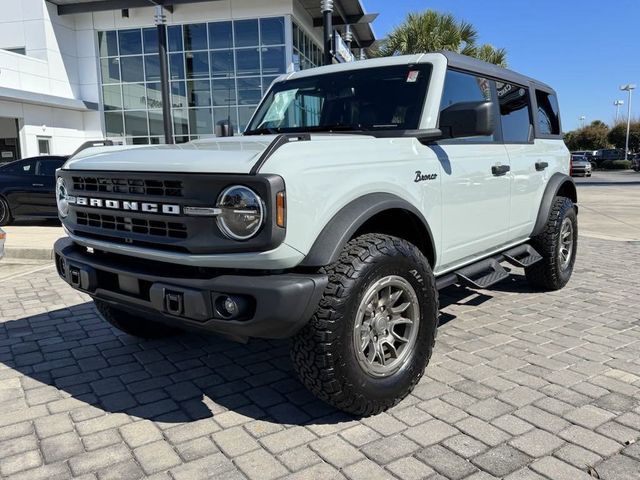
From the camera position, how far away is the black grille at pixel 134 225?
2699 millimetres

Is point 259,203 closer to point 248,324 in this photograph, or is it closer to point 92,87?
point 248,324

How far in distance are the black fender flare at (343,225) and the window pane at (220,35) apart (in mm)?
21622

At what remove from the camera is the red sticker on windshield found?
376 centimetres

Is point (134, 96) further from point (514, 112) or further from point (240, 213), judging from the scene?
point (240, 213)

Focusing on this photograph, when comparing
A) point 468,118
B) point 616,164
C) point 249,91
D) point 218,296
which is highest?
point 249,91

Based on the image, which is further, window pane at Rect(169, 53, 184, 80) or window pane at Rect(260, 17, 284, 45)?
window pane at Rect(169, 53, 184, 80)

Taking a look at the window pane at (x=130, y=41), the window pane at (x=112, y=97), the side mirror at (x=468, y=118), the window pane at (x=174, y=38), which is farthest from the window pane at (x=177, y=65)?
the side mirror at (x=468, y=118)

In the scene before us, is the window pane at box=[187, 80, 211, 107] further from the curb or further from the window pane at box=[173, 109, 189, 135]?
the curb

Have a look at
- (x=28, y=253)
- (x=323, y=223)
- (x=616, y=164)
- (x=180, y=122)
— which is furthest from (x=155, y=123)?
(x=616, y=164)

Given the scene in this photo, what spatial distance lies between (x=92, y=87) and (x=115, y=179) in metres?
24.9

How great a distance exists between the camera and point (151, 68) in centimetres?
2395

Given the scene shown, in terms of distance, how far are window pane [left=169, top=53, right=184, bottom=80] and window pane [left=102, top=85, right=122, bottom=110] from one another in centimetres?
300

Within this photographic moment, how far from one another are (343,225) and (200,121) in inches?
878

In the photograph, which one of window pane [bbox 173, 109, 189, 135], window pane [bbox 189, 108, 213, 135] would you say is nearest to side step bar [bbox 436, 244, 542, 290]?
window pane [bbox 189, 108, 213, 135]
